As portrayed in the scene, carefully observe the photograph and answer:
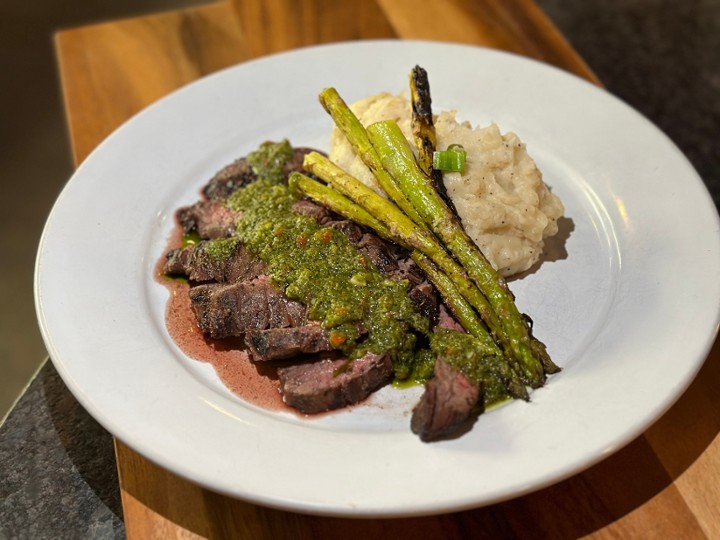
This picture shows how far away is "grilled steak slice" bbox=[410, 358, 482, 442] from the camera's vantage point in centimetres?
311

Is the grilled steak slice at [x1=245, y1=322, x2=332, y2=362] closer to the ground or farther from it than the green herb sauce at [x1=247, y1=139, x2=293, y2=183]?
closer to the ground

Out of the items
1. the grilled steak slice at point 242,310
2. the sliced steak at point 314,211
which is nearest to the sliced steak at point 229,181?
the sliced steak at point 314,211

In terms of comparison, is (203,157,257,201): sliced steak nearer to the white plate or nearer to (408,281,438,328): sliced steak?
the white plate

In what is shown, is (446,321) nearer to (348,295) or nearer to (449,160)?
(348,295)

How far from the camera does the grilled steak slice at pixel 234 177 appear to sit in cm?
462

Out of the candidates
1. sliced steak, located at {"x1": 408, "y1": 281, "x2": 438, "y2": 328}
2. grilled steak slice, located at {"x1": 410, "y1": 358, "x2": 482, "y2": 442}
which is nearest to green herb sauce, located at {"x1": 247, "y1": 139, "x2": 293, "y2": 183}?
sliced steak, located at {"x1": 408, "y1": 281, "x2": 438, "y2": 328}

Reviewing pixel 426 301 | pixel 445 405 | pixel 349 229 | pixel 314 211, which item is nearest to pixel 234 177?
pixel 314 211

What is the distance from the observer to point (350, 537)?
311cm

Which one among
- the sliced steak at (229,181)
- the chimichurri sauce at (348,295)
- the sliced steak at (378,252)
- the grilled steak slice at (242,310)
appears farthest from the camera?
the sliced steak at (229,181)

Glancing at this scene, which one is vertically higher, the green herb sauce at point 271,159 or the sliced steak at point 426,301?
the sliced steak at point 426,301

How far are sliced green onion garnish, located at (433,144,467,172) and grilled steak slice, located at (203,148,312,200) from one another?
1.01 m

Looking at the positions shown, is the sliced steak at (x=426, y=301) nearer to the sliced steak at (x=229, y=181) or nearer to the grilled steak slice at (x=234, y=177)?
the grilled steak slice at (x=234, y=177)

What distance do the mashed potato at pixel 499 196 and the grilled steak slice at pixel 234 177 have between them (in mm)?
503

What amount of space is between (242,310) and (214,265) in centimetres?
43
